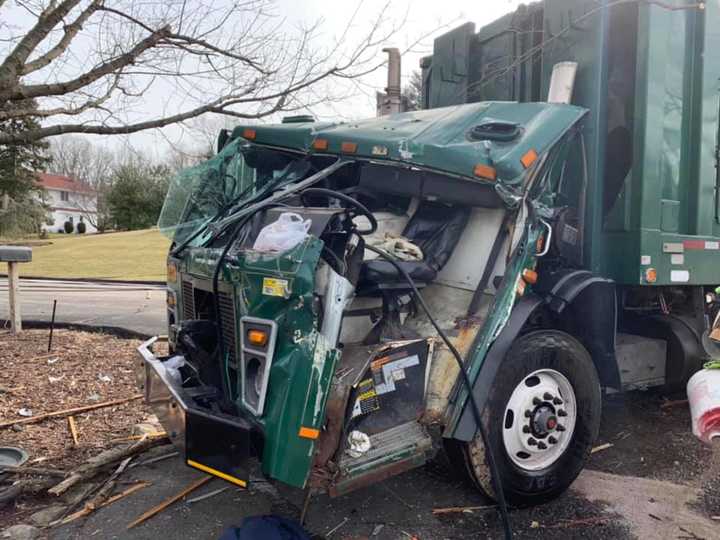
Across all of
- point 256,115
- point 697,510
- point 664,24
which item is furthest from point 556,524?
point 256,115

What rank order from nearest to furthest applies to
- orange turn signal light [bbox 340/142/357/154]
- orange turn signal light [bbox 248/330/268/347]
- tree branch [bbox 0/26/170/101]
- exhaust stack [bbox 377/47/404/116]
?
orange turn signal light [bbox 248/330/268/347] → orange turn signal light [bbox 340/142/357/154] → tree branch [bbox 0/26/170/101] → exhaust stack [bbox 377/47/404/116]

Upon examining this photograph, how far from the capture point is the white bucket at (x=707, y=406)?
3.04 meters

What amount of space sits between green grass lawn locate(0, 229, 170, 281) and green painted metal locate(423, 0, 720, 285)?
13564mm

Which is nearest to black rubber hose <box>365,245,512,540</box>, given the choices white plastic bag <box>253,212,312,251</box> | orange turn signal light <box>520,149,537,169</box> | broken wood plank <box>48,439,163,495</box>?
white plastic bag <box>253,212,312,251</box>

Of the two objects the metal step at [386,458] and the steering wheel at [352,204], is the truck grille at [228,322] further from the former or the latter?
the metal step at [386,458]

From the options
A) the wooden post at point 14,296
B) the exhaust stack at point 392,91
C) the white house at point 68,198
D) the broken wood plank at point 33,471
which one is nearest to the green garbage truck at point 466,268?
the broken wood plank at point 33,471

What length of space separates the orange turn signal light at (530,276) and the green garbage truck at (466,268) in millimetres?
11

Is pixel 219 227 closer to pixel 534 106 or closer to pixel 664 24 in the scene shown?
pixel 534 106

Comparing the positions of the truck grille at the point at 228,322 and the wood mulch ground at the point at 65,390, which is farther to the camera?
the wood mulch ground at the point at 65,390

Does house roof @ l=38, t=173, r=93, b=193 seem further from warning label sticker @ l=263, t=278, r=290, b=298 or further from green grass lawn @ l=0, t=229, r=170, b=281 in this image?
warning label sticker @ l=263, t=278, r=290, b=298

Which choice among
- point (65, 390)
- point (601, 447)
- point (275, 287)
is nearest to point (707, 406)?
point (601, 447)

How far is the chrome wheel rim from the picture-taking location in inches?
128

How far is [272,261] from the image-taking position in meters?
2.69

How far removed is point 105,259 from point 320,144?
81.8 feet
